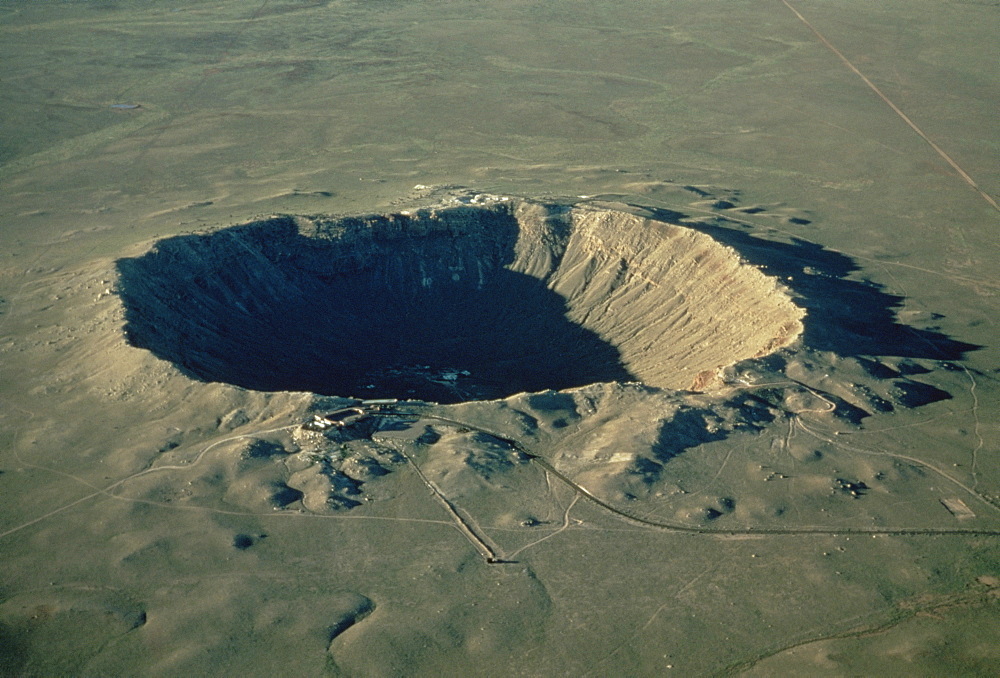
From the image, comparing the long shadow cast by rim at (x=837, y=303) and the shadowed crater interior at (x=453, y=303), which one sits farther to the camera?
the shadowed crater interior at (x=453, y=303)

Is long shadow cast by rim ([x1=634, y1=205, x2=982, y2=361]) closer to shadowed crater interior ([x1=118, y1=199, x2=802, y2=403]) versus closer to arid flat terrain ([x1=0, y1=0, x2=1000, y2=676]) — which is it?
arid flat terrain ([x1=0, y1=0, x2=1000, y2=676])

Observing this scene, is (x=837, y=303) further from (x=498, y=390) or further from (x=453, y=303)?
(x=453, y=303)

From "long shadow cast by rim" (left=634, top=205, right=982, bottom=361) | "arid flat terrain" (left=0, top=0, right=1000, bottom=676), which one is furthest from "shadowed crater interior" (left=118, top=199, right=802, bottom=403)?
"long shadow cast by rim" (left=634, top=205, right=982, bottom=361)

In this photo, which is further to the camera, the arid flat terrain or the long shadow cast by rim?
the long shadow cast by rim

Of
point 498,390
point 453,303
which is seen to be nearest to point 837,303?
point 498,390

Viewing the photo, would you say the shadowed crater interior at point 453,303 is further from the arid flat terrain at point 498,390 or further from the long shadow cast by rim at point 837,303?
the long shadow cast by rim at point 837,303

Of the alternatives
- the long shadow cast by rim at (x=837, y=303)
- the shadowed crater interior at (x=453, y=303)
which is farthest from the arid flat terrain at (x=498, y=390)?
the long shadow cast by rim at (x=837, y=303)
